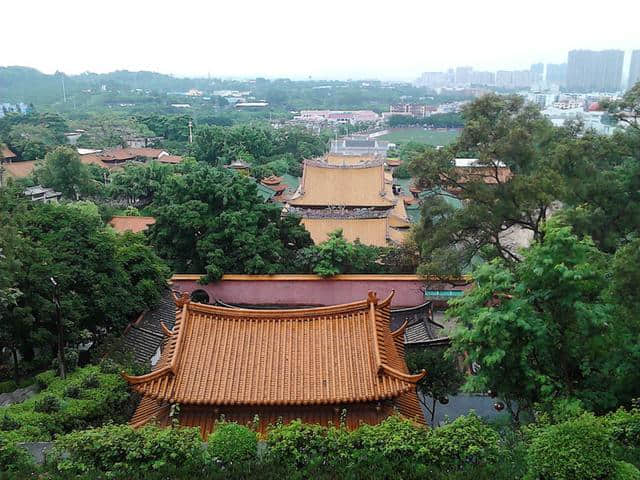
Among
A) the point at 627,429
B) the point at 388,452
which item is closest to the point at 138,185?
the point at 388,452

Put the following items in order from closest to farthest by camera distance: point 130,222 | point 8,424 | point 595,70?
point 8,424 → point 130,222 → point 595,70

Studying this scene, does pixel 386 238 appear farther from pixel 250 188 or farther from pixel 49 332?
pixel 49 332

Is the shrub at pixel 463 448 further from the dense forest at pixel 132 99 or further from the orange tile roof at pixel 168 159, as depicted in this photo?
the dense forest at pixel 132 99

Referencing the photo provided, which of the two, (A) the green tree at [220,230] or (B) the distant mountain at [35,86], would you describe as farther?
(B) the distant mountain at [35,86]

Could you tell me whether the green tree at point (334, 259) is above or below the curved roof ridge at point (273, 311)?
below

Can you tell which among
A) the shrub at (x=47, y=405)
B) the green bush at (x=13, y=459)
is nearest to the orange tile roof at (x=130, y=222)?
the shrub at (x=47, y=405)

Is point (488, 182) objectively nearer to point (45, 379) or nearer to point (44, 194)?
point (45, 379)
